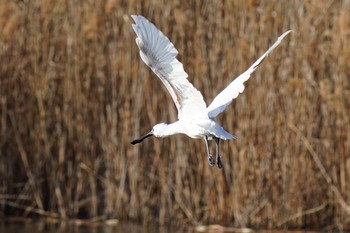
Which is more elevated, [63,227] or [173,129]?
[173,129]

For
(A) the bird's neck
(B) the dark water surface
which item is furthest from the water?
(A) the bird's neck

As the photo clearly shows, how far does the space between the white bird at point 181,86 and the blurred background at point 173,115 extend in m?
2.14

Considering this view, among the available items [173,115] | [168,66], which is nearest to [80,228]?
[173,115]

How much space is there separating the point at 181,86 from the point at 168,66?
11 cm

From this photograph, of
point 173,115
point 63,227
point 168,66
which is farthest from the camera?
point 63,227

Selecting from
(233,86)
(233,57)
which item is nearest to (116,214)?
(233,57)

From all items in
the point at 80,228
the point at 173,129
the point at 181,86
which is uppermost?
the point at 181,86

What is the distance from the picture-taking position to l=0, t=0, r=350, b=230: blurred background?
22.2 feet

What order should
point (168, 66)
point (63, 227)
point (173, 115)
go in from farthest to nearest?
point (63, 227) → point (173, 115) → point (168, 66)

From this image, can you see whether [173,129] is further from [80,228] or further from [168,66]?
[80,228]

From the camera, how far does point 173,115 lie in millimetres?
6992

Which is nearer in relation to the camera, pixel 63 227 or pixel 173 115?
pixel 173 115

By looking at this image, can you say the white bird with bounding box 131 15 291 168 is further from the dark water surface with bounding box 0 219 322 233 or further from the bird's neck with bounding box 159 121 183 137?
the dark water surface with bounding box 0 219 322 233

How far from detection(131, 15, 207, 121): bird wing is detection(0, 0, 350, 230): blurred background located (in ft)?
7.04
